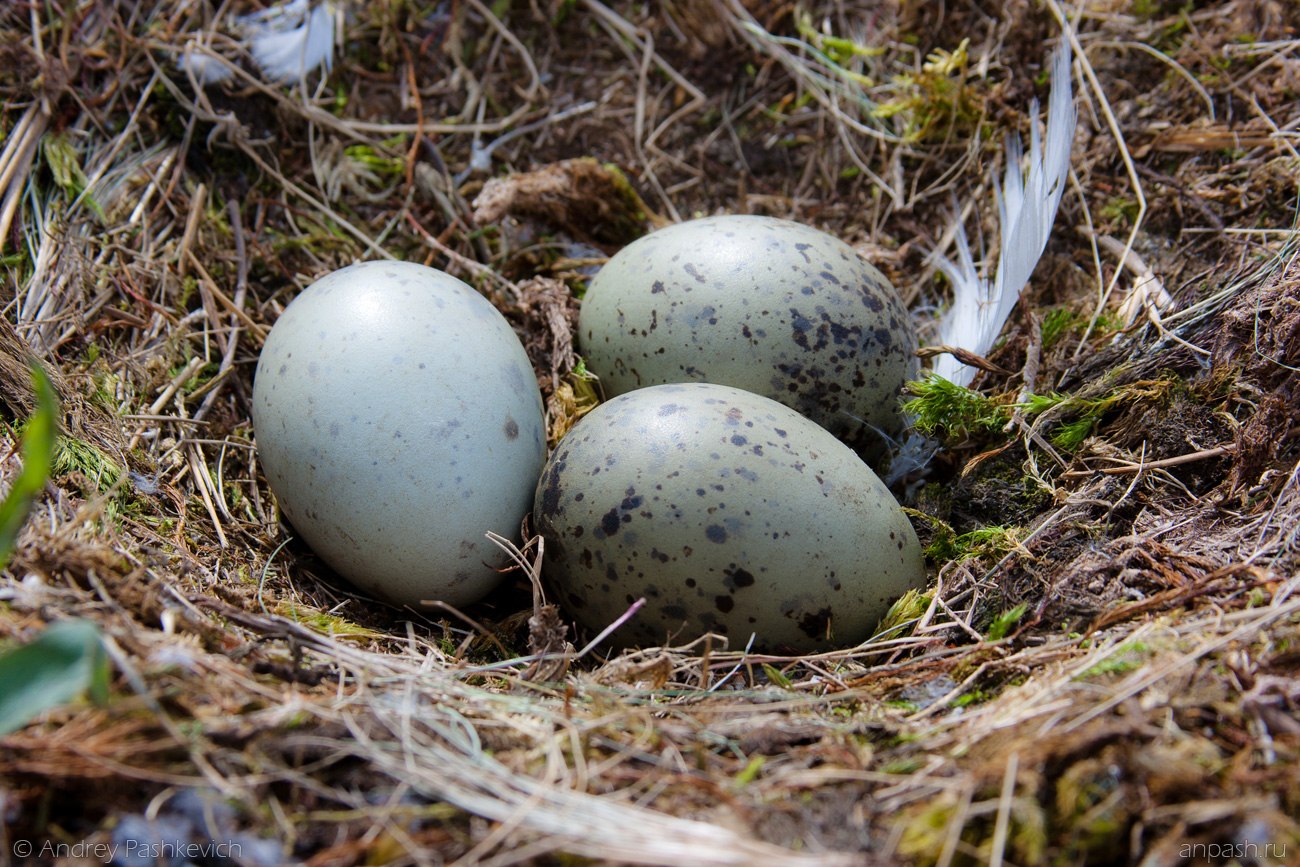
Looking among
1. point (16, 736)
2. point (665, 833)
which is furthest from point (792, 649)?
point (16, 736)

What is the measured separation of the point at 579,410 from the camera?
225 cm

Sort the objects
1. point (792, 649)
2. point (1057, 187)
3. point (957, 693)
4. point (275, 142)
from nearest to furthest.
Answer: point (957, 693) < point (792, 649) < point (1057, 187) < point (275, 142)

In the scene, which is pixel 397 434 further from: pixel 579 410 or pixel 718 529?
pixel 718 529

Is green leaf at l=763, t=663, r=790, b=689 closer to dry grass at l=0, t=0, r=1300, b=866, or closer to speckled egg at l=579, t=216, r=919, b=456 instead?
dry grass at l=0, t=0, r=1300, b=866

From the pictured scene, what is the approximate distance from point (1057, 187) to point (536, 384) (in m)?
1.43

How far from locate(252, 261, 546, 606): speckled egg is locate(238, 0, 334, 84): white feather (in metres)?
1.10

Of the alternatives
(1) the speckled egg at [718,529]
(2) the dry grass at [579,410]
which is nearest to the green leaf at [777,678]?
(2) the dry grass at [579,410]

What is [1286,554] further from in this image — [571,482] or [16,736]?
[16,736]

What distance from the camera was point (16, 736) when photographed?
3.76 ft

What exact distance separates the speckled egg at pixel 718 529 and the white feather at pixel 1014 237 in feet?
2.24

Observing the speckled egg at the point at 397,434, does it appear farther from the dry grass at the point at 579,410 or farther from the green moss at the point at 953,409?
the green moss at the point at 953,409

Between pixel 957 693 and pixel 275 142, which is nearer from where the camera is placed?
pixel 957 693

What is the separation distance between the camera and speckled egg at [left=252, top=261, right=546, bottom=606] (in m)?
1.84

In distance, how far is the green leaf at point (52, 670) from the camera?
1049 millimetres
